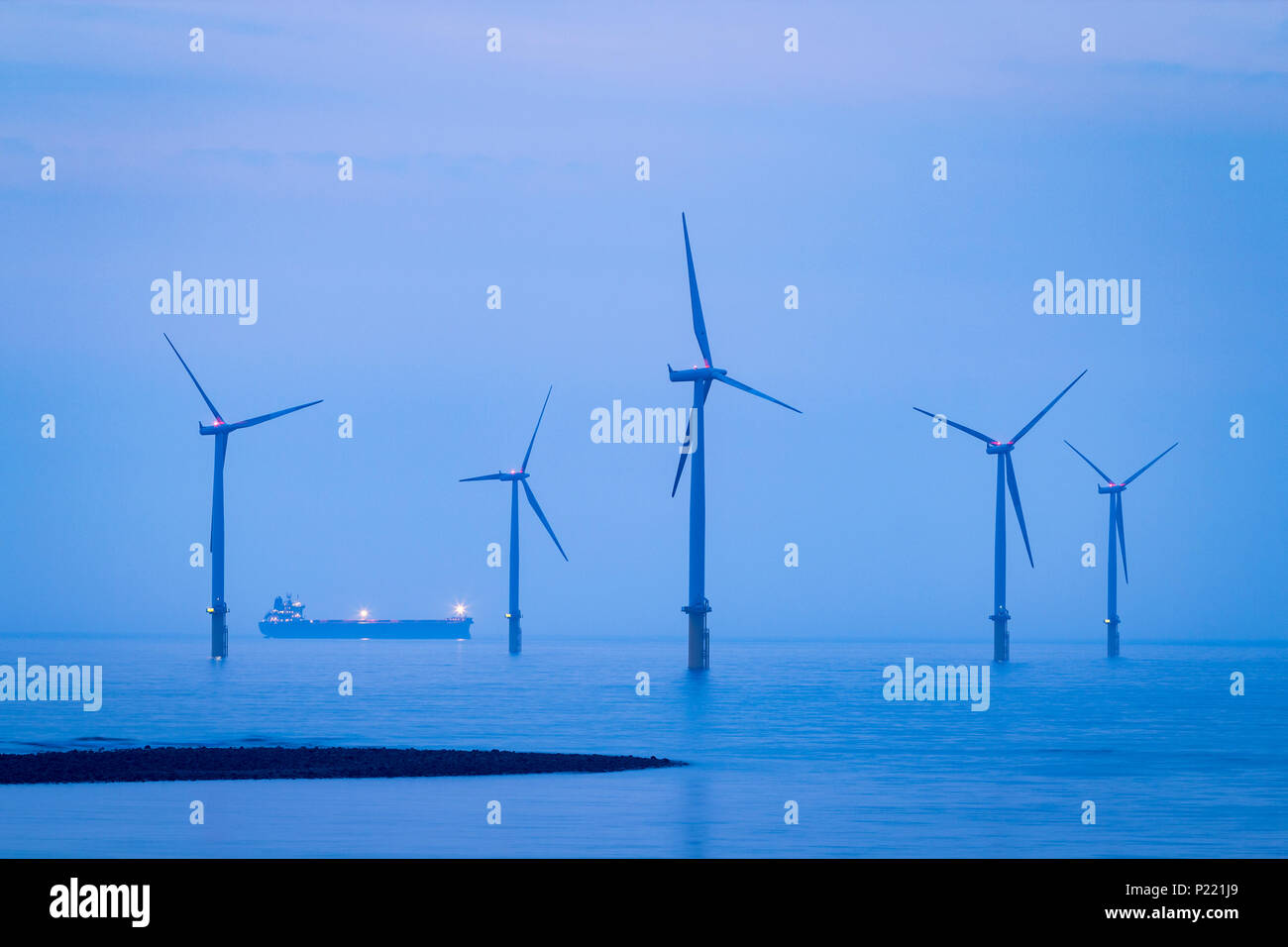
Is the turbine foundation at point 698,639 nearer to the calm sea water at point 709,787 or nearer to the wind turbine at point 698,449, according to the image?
the wind turbine at point 698,449

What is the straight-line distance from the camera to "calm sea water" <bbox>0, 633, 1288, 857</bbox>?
31562 millimetres

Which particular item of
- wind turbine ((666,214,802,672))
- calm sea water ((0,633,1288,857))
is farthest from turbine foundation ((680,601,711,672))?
calm sea water ((0,633,1288,857))

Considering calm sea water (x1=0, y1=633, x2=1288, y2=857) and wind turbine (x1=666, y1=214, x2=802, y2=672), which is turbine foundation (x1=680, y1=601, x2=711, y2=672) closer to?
wind turbine (x1=666, y1=214, x2=802, y2=672)

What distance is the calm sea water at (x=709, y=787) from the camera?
31.6m

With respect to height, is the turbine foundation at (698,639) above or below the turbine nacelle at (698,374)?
below

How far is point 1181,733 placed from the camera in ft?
279

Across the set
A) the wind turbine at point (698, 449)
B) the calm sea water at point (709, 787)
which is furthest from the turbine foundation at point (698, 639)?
the calm sea water at point (709, 787)

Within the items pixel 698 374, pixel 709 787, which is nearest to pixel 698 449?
pixel 698 374

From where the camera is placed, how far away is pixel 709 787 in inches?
1828

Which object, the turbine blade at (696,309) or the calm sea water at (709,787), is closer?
the calm sea water at (709,787)
